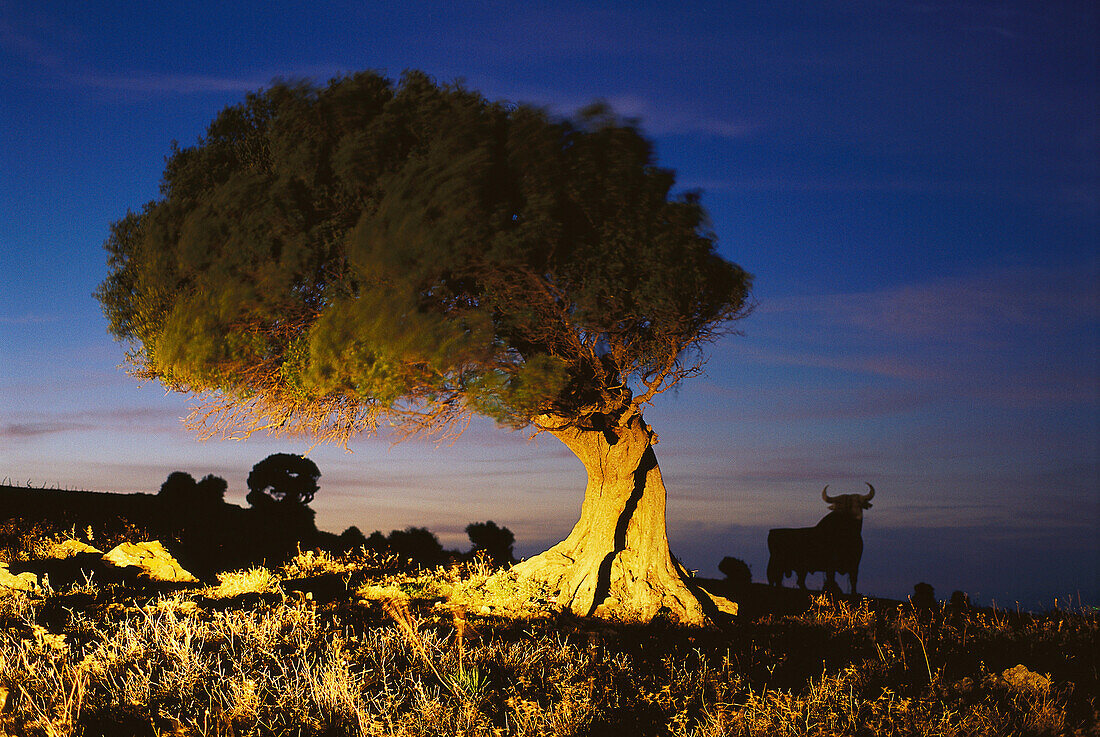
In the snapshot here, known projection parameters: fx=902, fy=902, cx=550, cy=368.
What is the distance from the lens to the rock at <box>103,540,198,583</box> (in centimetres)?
1442

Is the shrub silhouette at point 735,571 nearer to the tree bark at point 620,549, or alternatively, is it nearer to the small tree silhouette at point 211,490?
the tree bark at point 620,549

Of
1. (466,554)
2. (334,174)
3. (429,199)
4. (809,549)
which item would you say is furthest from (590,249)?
(466,554)

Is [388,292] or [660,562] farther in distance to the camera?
[660,562]

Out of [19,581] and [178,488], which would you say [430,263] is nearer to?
[19,581]

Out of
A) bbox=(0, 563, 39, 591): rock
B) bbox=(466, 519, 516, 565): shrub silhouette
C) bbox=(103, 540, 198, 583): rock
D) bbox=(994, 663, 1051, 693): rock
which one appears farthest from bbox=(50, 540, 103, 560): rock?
bbox=(994, 663, 1051, 693): rock

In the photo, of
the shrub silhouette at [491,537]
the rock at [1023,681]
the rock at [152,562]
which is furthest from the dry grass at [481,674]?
the shrub silhouette at [491,537]

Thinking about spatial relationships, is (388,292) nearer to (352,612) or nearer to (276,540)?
(352,612)

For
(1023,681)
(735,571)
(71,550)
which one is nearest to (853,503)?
(735,571)

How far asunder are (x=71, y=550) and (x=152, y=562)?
2.07 meters

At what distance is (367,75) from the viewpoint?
13539 millimetres

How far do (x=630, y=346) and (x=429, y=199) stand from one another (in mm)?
4016

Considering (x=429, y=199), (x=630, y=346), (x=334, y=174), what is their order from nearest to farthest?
(x=429, y=199) < (x=334, y=174) < (x=630, y=346)

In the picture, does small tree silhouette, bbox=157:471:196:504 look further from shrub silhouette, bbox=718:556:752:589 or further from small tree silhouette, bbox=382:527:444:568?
shrub silhouette, bbox=718:556:752:589

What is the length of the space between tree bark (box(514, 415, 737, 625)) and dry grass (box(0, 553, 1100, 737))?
3.88 ft
